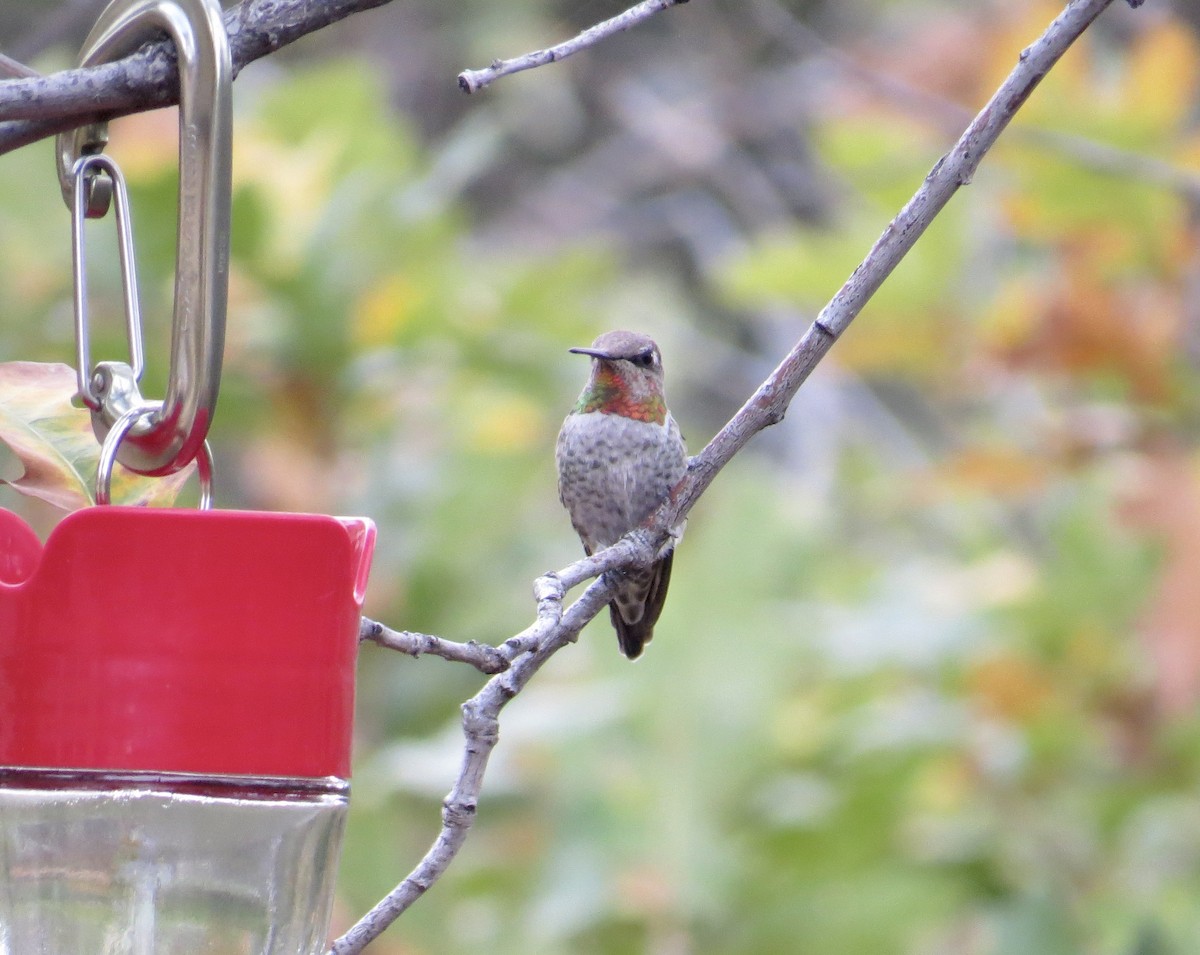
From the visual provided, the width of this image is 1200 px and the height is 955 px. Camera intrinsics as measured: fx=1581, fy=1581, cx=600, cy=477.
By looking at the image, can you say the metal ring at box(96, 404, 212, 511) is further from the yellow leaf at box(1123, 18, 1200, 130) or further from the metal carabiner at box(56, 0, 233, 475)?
the yellow leaf at box(1123, 18, 1200, 130)

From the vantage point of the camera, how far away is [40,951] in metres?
1.10

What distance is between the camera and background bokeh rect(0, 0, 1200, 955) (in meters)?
3.68

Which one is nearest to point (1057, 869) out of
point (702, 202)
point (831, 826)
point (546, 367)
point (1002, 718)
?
point (1002, 718)

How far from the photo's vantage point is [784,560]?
433 cm

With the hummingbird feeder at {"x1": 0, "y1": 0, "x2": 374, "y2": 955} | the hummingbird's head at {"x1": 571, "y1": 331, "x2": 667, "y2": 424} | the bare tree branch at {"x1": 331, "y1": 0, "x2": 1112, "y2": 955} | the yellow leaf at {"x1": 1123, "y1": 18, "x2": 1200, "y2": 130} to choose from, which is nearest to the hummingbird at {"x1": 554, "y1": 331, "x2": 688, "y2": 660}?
the hummingbird's head at {"x1": 571, "y1": 331, "x2": 667, "y2": 424}

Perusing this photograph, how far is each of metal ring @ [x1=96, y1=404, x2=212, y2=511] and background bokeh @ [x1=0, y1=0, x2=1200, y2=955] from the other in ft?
7.02

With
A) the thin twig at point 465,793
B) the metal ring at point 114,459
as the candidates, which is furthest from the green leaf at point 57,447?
the thin twig at point 465,793

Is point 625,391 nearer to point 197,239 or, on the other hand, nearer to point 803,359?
point 803,359

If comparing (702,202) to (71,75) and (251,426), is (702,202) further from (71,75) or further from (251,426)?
(71,75)

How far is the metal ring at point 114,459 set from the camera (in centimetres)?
109

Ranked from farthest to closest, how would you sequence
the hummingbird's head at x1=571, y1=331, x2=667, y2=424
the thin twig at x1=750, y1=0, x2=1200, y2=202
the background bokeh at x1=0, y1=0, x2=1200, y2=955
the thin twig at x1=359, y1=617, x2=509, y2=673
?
the background bokeh at x1=0, y1=0, x2=1200, y2=955 → the hummingbird's head at x1=571, y1=331, x2=667, y2=424 → the thin twig at x1=750, y1=0, x2=1200, y2=202 → the thin twig at x1=359, y1=617, x2=509, y2=673

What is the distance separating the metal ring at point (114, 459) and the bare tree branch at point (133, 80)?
0.73ft

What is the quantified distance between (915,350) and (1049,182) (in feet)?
2.53

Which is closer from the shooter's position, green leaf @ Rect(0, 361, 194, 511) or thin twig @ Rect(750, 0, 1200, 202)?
green leaf @ Rect(0, 361, 194, 511)
